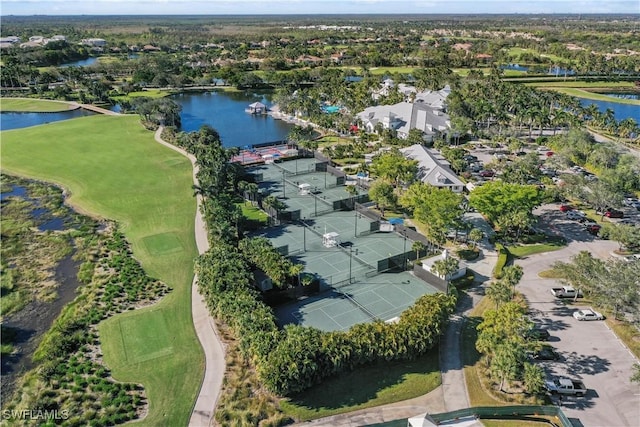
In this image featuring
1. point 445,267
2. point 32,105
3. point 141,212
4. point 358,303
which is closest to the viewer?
point 358,303

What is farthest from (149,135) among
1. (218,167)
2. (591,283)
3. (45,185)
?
(591,283)

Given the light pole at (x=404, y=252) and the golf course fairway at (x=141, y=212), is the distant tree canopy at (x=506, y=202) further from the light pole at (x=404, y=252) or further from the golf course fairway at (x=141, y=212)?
the golf course fairway at (x=141, y=212)

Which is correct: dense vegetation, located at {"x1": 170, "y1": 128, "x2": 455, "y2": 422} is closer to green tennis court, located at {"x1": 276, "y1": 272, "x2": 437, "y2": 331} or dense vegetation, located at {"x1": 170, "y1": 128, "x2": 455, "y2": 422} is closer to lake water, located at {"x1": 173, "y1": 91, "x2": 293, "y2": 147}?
green tennis court, located at {"x1": 276, "y1": 272, "x2": 437, "y2": 331}

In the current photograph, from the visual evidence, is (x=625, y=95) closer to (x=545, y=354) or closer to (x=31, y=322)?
(x=545, y=354)

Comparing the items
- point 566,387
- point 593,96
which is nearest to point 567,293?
point 566,387

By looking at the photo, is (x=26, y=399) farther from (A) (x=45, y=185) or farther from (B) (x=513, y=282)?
A: (A) (x=45, y=185)

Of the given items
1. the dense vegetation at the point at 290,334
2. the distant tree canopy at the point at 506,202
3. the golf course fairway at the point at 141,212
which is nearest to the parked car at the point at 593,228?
the distant tree canopy at the point at 506,202

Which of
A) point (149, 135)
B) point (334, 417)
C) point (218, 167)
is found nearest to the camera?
point (334, 417)
